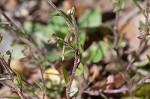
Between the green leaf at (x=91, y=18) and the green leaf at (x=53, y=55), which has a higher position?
the green leaf at (x=91, y=18)

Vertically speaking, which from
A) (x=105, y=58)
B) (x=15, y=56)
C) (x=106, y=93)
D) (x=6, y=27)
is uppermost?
(x=6, y=27)

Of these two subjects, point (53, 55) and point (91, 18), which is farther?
point (91, 18)

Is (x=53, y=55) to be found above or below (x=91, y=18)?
below

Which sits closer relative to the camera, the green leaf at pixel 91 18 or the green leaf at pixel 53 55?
the green leaf at pixel 53 55

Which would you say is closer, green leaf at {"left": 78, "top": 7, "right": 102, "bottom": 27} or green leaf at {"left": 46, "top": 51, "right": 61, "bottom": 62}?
green leaf at {"left": 46, "top": 51, "right": 61, "bottom": 62}

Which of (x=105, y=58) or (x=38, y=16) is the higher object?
(x=38, y=16)

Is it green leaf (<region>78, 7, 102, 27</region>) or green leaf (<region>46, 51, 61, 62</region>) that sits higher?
green leaf (<region>78, 7, 102, 27</region>)

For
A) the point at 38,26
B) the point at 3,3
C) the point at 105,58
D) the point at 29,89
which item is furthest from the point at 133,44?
the point at 3,3

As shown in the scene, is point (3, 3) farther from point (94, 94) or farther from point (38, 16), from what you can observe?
point (94, 94)
